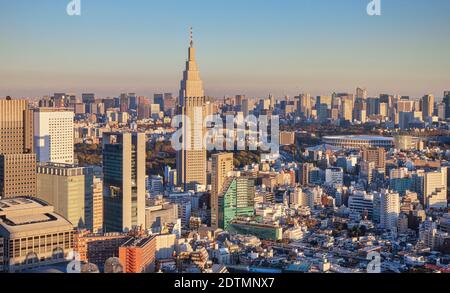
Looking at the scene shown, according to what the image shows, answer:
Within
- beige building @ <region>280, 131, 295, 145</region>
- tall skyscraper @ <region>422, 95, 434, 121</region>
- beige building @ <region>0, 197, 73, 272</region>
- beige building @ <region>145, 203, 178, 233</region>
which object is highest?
tall skyscraper @ <region>422, 95, 434, 121</region>

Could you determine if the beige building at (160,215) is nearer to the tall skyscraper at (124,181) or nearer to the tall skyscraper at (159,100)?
the tall skyscraper at (124,181)

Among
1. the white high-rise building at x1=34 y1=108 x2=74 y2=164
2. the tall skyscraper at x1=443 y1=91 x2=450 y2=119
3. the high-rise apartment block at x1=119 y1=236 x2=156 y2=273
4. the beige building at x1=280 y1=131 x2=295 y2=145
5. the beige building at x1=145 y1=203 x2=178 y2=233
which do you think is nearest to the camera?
the high-rise apartment block at x1=119 y1=236 x2=156 y2=273

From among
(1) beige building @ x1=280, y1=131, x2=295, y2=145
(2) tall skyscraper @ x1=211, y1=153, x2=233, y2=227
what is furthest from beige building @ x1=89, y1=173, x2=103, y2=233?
(1) beige building @ x1=280, y1=131, x2=295, y2=145

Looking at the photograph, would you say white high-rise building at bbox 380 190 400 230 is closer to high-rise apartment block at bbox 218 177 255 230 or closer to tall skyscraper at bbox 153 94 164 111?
high-rise apartment block at bbox 218 177 255 230

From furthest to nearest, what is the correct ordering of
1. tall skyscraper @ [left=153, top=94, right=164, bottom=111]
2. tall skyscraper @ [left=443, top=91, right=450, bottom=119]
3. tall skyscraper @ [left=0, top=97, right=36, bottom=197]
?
tall skyscraper @ [left=443, top=91, right=450, bottom=119] < tall skyscraper @ [left=153, top=94, right=164, bottom=111] < tall skyscraper @ [left=0, top=97, right=36, bottom=197]
